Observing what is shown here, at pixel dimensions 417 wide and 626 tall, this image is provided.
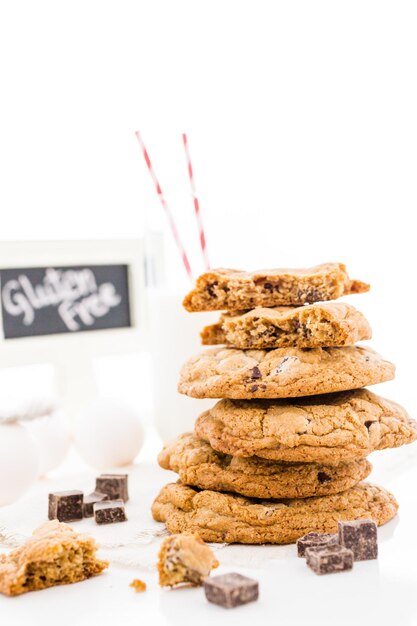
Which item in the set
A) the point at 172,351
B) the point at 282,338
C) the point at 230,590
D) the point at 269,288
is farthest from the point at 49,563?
the point at 172,351

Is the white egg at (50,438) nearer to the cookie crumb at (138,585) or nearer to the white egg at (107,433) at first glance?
the white egg at (107,433)

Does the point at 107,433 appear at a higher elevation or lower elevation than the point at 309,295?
lower

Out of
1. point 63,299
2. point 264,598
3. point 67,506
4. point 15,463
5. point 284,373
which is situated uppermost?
point 63,299

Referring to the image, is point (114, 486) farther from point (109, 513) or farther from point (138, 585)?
point (138, 585)

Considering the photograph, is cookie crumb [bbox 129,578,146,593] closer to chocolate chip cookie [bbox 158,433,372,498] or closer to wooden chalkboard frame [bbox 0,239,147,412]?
chocolate chip cookie [bbox 158,433,372,498]

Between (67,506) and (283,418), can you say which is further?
(67,506)

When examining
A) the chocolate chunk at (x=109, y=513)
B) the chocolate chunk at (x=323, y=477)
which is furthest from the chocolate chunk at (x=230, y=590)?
the chocolate chunk at (x=109, y=513)

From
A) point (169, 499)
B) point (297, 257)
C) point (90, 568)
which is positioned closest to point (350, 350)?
point (169, 499)
